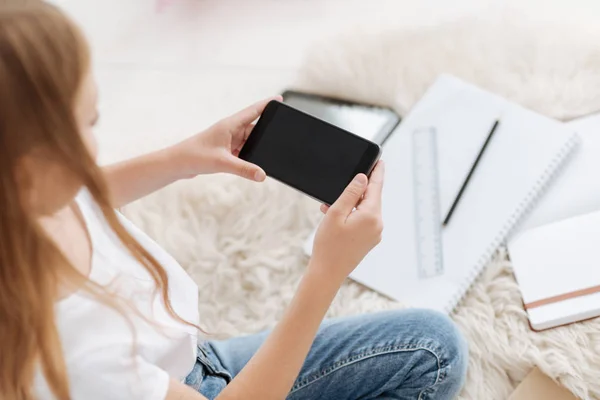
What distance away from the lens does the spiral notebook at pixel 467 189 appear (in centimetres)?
89

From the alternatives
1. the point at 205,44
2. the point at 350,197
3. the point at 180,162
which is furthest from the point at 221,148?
the point at 205,44

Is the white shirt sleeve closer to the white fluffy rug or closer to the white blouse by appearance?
the white blouse

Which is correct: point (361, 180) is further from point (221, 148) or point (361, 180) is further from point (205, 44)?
point (205, 44)

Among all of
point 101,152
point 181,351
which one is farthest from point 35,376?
point 101,152

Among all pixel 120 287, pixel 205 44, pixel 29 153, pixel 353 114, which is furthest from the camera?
pixel 205 44

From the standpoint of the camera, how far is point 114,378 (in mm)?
514

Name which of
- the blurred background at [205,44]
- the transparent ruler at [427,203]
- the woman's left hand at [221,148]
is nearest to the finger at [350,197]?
the woman's left hand at [221,148]

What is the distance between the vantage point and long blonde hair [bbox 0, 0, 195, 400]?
1.35 ft

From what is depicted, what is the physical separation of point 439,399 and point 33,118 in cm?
54

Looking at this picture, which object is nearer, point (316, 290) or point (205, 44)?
point (316, 290)

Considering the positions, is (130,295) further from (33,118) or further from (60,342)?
(33,118)

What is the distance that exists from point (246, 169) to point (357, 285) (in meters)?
0.29

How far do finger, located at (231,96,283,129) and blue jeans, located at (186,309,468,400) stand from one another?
238 mm

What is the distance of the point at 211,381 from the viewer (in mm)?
705
